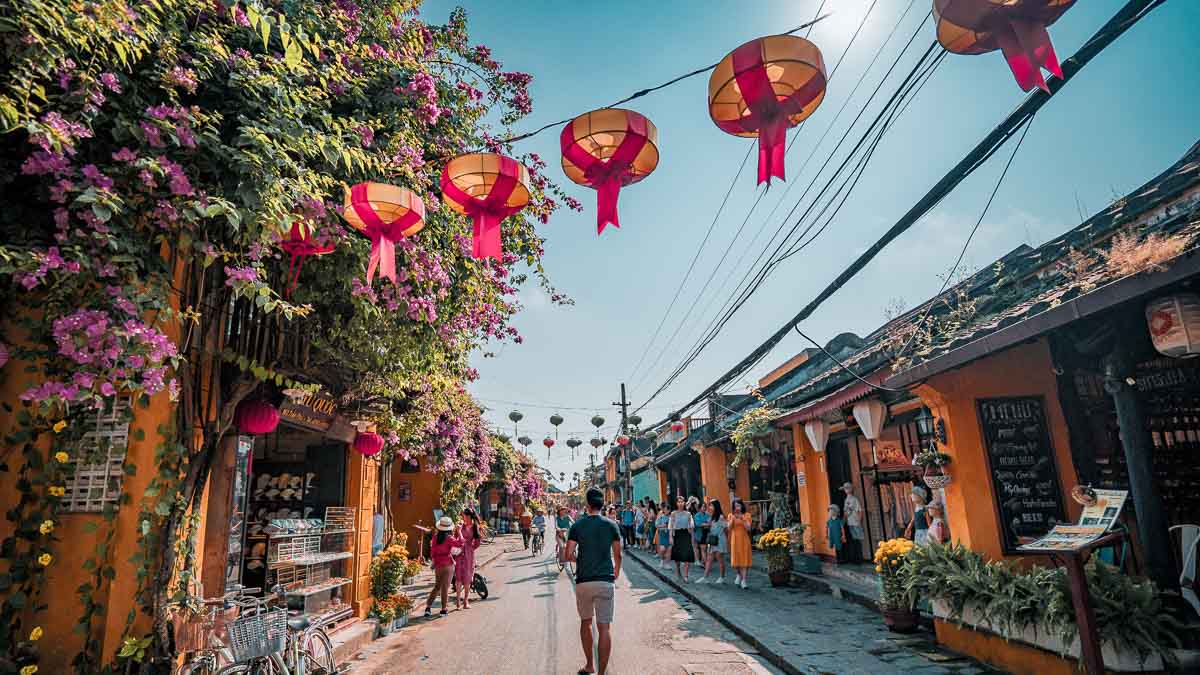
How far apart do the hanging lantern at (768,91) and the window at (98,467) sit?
564 centimetres

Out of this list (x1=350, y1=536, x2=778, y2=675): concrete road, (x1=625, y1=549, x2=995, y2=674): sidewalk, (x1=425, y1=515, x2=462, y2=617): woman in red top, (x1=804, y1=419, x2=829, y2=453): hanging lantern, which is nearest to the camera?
(x1=625, y1=549, x2=995, y2=674): sidewalk

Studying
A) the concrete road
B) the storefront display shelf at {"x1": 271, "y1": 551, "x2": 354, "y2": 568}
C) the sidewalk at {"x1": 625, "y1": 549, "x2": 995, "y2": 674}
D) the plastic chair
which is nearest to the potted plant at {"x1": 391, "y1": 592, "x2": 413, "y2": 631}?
the concrete road

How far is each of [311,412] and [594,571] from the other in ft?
15.8

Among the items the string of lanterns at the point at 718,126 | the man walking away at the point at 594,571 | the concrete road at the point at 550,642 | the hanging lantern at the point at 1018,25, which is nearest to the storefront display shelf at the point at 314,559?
the concrete road at the point at 550,642

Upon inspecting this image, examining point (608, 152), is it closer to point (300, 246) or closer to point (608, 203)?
point (608, 203)

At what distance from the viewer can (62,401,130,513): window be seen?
535cm

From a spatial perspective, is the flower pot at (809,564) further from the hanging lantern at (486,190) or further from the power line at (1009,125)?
the hanging lantern at (486,190)

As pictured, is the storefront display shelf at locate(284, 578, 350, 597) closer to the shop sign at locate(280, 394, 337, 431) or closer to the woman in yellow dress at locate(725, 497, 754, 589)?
the shop sign at locate(280, 394, 337, 431)

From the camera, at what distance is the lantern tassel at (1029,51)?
3.09 meters

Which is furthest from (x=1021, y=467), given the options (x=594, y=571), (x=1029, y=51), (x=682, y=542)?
(x=682, y=542)

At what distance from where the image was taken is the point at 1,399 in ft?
17.8

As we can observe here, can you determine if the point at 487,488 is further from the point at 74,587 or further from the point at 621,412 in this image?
the point at 74,587

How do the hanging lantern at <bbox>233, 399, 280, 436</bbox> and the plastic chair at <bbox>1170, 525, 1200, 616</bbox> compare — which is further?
the hanging lantern at <bbox>233, 399, 280, 436</bbox>

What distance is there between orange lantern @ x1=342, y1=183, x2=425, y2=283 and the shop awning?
6.29 m
